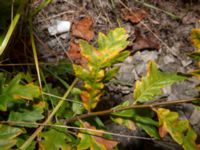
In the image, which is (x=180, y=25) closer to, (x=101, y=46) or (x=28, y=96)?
(x=101, y=46)

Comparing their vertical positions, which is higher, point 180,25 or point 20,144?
point 180,25

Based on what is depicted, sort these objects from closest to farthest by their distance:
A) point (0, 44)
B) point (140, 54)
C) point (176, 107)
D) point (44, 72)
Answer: point (0, 44)
point (44, 72)
point (176, 107)
point (140, 54)

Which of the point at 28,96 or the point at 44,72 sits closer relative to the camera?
the point at 28,96

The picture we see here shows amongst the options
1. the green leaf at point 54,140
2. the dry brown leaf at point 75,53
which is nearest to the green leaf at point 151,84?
the green leaf at point 54,140

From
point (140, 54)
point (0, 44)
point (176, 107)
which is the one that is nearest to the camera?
point (0, 44)

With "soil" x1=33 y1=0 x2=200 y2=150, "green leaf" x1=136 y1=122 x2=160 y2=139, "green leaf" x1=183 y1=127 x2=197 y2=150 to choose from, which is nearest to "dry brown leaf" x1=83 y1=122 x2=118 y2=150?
"green leaf" x1=136 y1=122 x2=160 y2=139

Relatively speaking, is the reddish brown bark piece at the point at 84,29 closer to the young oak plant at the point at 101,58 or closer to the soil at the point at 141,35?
the soil at the point at 141,35

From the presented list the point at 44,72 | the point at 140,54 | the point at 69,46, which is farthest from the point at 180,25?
the point at 44,72
